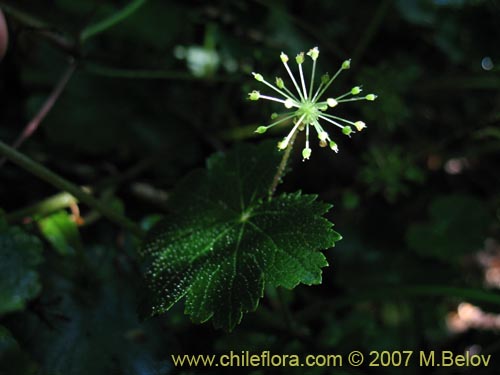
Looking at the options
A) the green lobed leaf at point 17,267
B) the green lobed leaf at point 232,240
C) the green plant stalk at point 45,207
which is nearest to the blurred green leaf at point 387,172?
the green lobed leaf at point 232,240

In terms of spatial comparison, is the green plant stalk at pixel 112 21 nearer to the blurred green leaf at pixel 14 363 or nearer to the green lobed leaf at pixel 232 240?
the green lobed leaf at pixel 232 240

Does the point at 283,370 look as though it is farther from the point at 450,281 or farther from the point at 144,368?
the point at 450,281

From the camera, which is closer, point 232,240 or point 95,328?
point 232,240

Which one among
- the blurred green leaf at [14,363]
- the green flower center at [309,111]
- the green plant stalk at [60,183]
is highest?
the green flower center at [309,111]

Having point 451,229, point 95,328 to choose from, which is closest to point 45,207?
point 95,328

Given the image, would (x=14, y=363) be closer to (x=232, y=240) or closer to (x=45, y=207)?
(x=232, y=240)
